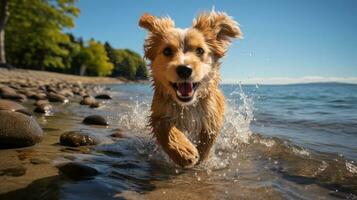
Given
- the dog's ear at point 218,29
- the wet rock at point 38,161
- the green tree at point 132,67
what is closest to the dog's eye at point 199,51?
the dog's ear at point 218,29

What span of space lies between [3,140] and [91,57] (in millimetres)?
60289

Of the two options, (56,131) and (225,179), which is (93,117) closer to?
(56,131)

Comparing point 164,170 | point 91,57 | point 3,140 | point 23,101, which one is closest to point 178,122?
point 164,170

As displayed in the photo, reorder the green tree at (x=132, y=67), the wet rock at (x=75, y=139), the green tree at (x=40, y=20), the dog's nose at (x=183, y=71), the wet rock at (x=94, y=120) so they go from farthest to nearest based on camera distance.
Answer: the green tree at (x=40, y=20)
the wet rock at (x=94, y=120)
the green tree at (x=132, y=67)
the wet rock at (x=75, y=139)
the dog's nose at (x=183, y=71)

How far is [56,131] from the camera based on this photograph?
211 inches

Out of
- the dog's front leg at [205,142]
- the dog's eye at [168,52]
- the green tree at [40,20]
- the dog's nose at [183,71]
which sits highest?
the green tree at [40,20]

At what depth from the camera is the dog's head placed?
3895 millimetres

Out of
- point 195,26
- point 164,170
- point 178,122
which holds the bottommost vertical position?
point 164,170

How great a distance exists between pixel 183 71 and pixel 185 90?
0.26 metres

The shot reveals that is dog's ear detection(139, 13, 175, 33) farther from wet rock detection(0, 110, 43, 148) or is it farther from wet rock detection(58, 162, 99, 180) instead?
wet rock detection(58, 162, 99, 180)

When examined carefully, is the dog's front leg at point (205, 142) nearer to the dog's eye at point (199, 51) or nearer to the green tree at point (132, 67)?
the dog's eye at point (199, 51)

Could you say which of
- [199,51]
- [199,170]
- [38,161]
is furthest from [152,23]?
[38,161]

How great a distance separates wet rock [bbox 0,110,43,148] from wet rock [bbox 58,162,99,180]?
3.18ft

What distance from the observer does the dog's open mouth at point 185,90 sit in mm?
3887
